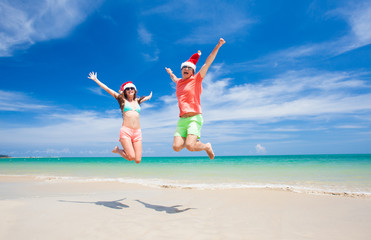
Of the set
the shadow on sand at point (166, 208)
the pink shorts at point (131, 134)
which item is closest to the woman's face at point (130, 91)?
the pink shorts at point (131, 134)

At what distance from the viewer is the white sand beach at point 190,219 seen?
3.73 m

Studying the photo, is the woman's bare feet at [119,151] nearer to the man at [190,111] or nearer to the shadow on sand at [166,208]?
the man at [190,111]

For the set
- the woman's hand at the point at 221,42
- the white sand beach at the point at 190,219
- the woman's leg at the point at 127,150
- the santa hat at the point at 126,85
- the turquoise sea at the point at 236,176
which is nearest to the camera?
the white sand beach at the point at 190,219

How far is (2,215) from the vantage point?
176 inches

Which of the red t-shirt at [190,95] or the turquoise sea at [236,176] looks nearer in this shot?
the red t-shirt at [190,95]

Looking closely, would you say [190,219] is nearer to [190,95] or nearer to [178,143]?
[178,143]

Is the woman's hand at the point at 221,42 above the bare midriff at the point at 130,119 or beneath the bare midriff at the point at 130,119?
above

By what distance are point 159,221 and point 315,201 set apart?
4222 millimetres

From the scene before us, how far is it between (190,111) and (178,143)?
0.62 metres

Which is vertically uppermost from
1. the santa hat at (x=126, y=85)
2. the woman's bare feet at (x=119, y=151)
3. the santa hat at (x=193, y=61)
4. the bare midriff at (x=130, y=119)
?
the santa hat at (x=193, y=61)

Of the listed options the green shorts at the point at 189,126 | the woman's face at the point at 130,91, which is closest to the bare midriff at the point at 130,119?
the woman's face at the point at 130,91

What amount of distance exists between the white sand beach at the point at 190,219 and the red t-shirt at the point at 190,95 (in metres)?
1.99

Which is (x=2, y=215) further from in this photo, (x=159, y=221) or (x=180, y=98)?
(x=180, y=98)

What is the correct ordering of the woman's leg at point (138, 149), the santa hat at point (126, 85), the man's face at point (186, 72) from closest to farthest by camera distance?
the man's face at point (186, 72), the woman's leg at point (138, 149), the santa hat at point (126, 85)
